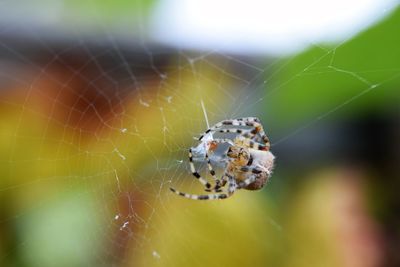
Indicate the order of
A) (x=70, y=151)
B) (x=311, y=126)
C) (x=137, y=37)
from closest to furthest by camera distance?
1. (x=70, y=151)
2. (x=137, y=37)
3. (x=311, y=126)

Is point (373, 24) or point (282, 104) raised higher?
point (373, 24)

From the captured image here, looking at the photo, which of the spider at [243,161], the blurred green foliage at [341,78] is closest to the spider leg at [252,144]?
the spider at [243,161]

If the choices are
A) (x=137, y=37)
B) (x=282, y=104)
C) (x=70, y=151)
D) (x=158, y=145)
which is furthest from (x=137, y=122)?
(x=282, y=104)

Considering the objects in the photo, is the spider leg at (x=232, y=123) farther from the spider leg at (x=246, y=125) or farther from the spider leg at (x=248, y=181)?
the spider leg at (x=248, y=181)

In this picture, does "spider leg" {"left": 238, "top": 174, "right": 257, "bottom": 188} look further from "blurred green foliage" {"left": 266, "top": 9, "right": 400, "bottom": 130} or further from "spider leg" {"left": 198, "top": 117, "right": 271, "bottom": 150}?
"blurred green foliage" {"left": 266, "top": 9, "right": 400, "bottom": 130}

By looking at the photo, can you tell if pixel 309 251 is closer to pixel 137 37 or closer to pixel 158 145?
pixel 158 145

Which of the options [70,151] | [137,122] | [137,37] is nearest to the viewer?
[70,151]

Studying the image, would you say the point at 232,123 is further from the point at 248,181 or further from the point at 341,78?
the point at 341,78

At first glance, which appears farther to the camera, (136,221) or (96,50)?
(96,50)
